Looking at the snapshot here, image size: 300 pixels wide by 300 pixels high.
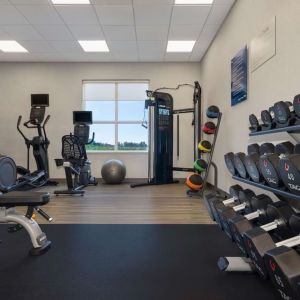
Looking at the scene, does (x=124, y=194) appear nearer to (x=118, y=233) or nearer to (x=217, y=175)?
(x=217, y=175)

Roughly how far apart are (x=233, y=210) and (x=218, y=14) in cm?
352

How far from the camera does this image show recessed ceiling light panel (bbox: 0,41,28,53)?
19.5 ft

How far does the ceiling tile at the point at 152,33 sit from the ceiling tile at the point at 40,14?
1.33 m

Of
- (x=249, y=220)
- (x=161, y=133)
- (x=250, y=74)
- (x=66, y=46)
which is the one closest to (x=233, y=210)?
(x=249, y=220)

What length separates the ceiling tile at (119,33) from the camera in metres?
5.11

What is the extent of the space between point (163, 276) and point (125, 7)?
12.4ft

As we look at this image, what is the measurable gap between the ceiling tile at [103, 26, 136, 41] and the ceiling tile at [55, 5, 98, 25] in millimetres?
341

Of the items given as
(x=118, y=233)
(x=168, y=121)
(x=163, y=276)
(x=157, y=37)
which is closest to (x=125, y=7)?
(x=157, y=37)

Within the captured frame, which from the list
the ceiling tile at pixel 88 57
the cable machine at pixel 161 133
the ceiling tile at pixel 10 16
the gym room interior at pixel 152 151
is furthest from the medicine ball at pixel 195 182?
the ceiling tile at pixel 10 16

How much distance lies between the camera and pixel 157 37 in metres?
5.53

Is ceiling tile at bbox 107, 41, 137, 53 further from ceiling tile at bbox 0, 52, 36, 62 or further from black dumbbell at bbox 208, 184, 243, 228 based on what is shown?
black dumbbell at bbox 208, 184, 243, 228

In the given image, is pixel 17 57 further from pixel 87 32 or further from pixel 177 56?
pixel 177 56

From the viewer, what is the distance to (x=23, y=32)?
5324 mm

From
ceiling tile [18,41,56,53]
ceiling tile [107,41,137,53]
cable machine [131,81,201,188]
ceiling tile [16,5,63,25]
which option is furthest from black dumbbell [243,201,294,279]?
ceiling tile [18,41,56,53]
